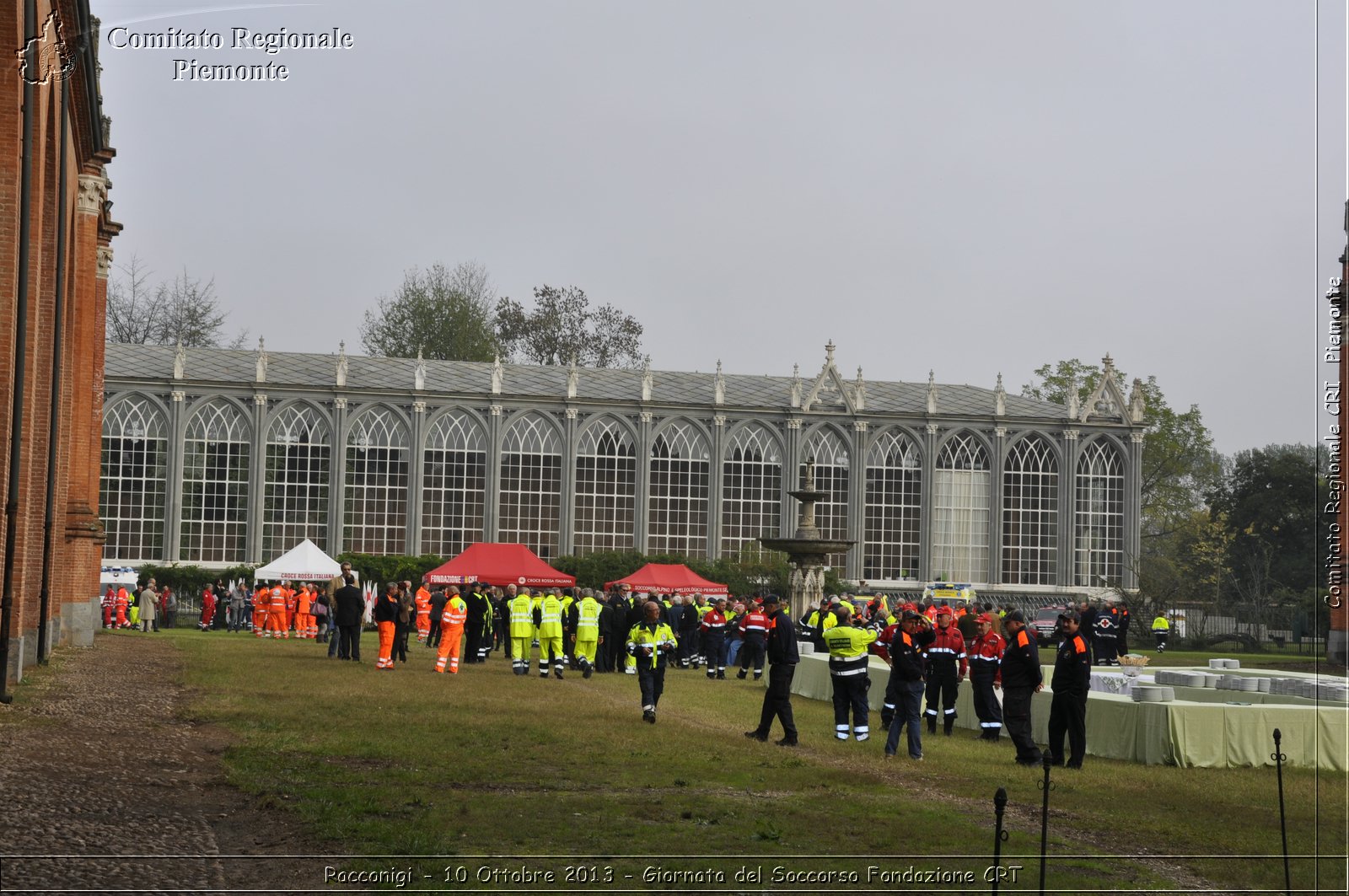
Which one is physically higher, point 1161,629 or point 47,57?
point 47,57

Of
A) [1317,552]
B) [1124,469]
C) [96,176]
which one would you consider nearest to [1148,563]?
[1124,469]

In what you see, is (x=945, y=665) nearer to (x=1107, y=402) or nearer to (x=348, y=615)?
(x=348, y=615)

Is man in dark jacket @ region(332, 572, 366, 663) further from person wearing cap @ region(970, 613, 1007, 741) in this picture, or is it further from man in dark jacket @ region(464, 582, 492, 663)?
person wearing cap @ region(970, 613, 1007, 741)

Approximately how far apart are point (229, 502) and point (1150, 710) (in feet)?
137

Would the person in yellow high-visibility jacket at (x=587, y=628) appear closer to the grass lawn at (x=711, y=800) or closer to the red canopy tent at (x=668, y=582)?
the grass lawn at (x=711, y=800)

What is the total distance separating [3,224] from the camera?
1664 cm

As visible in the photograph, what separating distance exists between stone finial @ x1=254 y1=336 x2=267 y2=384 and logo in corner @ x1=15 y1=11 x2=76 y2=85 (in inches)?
1293

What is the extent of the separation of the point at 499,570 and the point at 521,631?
12307 mm

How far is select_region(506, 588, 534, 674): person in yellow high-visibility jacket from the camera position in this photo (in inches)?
1027

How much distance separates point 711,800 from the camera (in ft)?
39.1

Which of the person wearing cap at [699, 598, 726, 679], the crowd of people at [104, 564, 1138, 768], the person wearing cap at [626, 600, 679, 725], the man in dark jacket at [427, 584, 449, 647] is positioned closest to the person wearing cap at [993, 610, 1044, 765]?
the crowd of people at [104, 564, 1138, 768]

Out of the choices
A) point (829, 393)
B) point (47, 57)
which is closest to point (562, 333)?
point (829, 393)

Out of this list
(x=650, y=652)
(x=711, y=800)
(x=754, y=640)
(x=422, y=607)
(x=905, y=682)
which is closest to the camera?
(x=711, y=800)

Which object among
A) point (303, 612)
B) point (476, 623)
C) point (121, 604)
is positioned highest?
point (476, 623)
